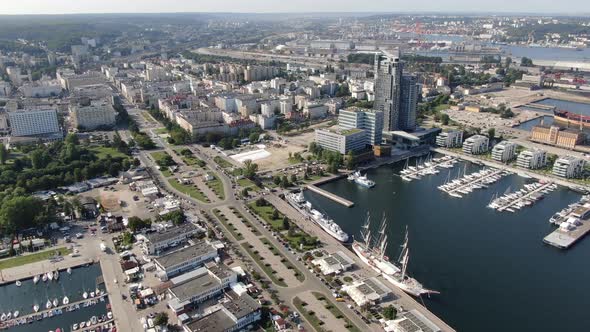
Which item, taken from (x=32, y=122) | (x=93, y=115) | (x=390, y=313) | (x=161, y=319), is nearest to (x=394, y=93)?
(x=390, y=313)

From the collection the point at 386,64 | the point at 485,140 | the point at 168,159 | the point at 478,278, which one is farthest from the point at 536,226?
the point at 168,159

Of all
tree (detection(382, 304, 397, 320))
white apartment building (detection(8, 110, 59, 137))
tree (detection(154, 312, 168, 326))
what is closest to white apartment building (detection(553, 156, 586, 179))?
tree (detection(382, 304, 397, 320))

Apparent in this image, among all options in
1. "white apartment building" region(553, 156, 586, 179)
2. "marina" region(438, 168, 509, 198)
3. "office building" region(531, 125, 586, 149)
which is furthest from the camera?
"office building" region(531, 125, 586, 149)

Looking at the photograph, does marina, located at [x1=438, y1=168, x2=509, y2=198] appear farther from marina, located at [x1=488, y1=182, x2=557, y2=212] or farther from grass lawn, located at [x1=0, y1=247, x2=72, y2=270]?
grass lawn, located at [x1=0, y1=247, x2=72, y2=270]

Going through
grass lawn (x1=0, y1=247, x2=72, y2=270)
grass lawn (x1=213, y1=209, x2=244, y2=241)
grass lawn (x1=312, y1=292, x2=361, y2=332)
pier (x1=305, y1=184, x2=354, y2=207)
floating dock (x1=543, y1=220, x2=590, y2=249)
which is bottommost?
floating dock (x1=543, y1=220, x2=590, y2=249)

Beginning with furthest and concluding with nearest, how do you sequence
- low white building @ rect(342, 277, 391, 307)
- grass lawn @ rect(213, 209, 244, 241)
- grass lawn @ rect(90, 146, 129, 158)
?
grass lawn @ rect(90, 146, 129, 158), grass lawn @ rect(213, 209, 244, 241), low white building @ rect(342, 277, 391, 307)

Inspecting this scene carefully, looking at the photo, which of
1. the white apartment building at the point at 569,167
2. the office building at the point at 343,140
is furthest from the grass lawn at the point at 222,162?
the white apartment building at the point at 569,167

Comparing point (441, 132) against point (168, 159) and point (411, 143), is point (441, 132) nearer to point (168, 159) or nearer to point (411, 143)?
point (411, 143)
